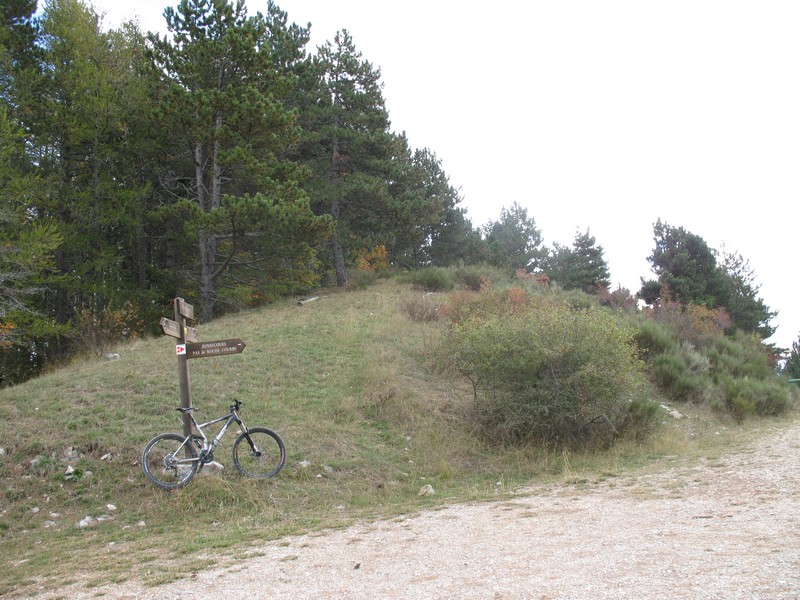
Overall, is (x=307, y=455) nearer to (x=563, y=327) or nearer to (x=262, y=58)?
(x=563, y=327)

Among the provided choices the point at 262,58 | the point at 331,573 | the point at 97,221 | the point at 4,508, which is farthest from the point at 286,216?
the point at 331,573

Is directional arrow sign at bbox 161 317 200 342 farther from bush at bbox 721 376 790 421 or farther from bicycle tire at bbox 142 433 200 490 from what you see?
bush at bbox 721 376 790 421

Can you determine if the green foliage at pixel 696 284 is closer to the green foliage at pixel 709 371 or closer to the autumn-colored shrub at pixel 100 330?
the green foliage at pixel 709 371

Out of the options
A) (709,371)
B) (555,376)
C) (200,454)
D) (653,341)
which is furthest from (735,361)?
(200,454)

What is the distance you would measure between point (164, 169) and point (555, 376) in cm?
1700

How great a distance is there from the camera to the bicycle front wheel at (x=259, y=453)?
8.09 meters

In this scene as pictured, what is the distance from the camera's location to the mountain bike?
767 centimetres

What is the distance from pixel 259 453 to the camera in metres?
8.21

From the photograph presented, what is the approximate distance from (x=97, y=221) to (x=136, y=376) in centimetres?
1012

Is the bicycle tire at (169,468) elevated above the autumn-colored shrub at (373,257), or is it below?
below

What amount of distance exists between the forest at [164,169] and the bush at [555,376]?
9221mm

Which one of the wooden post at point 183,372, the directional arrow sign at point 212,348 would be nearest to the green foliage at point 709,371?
the directional arrow sign at point 212,348

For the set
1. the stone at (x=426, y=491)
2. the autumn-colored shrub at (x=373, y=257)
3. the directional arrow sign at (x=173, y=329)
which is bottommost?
the stone at (x=426, y=491)

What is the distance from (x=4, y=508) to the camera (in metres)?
7.19
